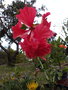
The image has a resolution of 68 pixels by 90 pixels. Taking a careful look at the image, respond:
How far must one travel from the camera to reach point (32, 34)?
0.86 metres

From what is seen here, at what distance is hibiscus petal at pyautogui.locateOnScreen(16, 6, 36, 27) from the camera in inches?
33.9

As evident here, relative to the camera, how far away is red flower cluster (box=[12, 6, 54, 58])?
83 centimetres

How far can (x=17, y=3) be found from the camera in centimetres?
2194

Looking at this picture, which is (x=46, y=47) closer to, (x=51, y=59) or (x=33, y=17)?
(x=33, y=17)

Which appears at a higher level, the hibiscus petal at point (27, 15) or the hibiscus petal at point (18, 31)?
the hibiscus petal at point (27, 15)

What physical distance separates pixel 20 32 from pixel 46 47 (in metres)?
0.12

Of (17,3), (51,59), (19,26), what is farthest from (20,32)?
(17,3)

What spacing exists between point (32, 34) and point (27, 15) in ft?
0.22

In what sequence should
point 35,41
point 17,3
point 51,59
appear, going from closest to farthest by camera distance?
point 35,41
point 51,59
point 17,3

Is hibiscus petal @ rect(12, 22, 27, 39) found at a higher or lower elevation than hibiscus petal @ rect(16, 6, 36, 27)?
lower

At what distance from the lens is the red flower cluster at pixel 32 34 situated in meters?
0.83

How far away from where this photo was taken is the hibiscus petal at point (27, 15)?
0.86 m

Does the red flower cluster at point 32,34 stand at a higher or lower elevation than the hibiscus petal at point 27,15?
lower

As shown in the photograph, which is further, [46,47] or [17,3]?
[17,3]
